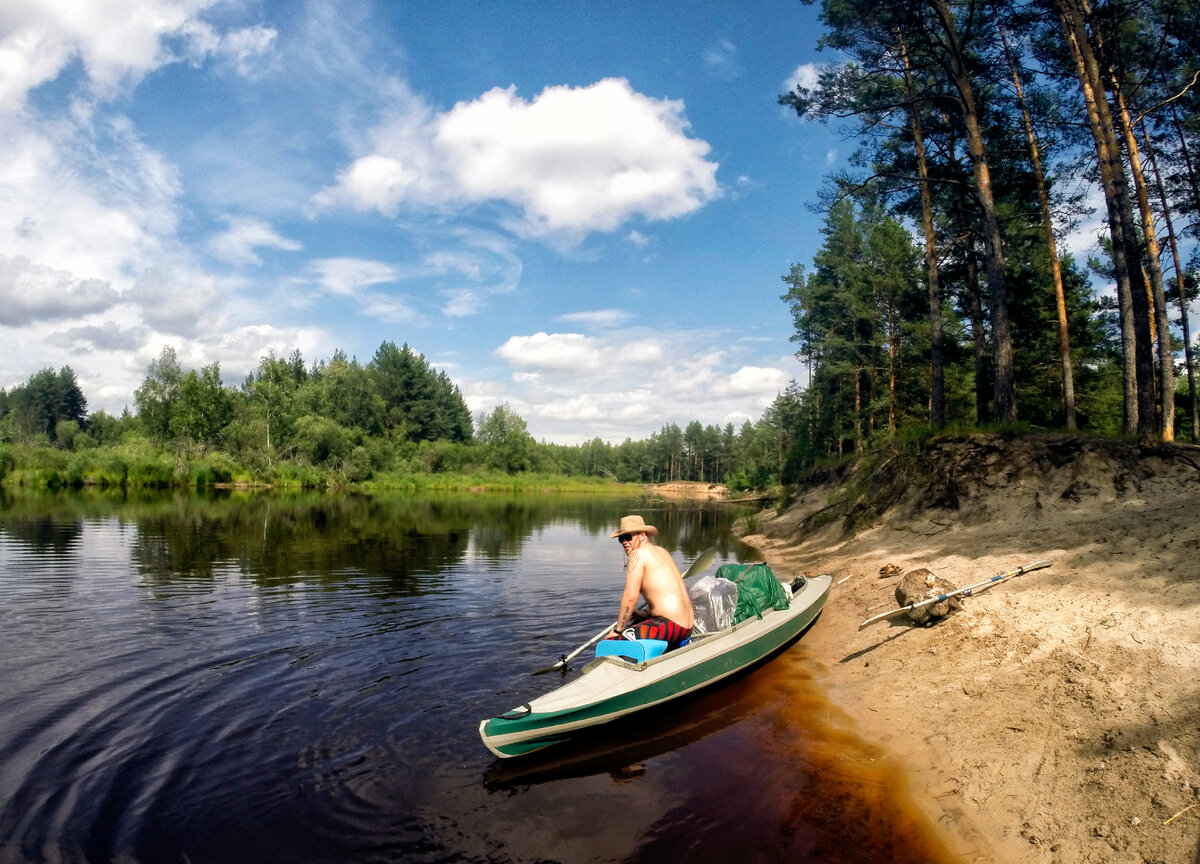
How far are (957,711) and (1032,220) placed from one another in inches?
769

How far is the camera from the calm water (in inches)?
170

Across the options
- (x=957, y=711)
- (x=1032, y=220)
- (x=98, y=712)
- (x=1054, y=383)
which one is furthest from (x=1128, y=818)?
(x=1054, y=383)

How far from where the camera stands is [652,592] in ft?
23.2

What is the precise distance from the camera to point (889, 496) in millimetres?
14953

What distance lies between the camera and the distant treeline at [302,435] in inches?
1807

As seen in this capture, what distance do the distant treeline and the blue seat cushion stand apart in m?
49.0

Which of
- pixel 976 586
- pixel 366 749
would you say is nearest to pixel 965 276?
pixel 976 586

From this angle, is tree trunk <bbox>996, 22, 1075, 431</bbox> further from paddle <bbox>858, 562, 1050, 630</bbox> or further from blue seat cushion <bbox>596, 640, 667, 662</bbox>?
blue seat cushion <bbox>596, 640, 667, 662</bbox>

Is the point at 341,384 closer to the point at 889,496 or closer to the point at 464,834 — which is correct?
the point at 889,496

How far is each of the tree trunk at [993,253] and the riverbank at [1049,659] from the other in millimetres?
1506

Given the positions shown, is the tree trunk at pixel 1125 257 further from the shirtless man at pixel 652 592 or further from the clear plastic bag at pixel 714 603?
the shirtless man at pixel 652 592

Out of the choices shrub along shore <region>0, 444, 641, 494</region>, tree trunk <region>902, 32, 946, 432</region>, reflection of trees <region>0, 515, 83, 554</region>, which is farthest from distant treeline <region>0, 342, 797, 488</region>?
tree trunk <region>902, 32, 946, 432</region>

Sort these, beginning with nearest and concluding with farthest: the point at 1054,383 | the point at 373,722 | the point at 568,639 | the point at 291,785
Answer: the point at 291,785 → the point at 373,722 → the point at 568,639 → the point at 1054,383

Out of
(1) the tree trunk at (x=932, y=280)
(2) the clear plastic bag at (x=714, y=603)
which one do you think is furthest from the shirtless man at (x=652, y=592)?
(1) the tree trunk at (x=932, y=280)
